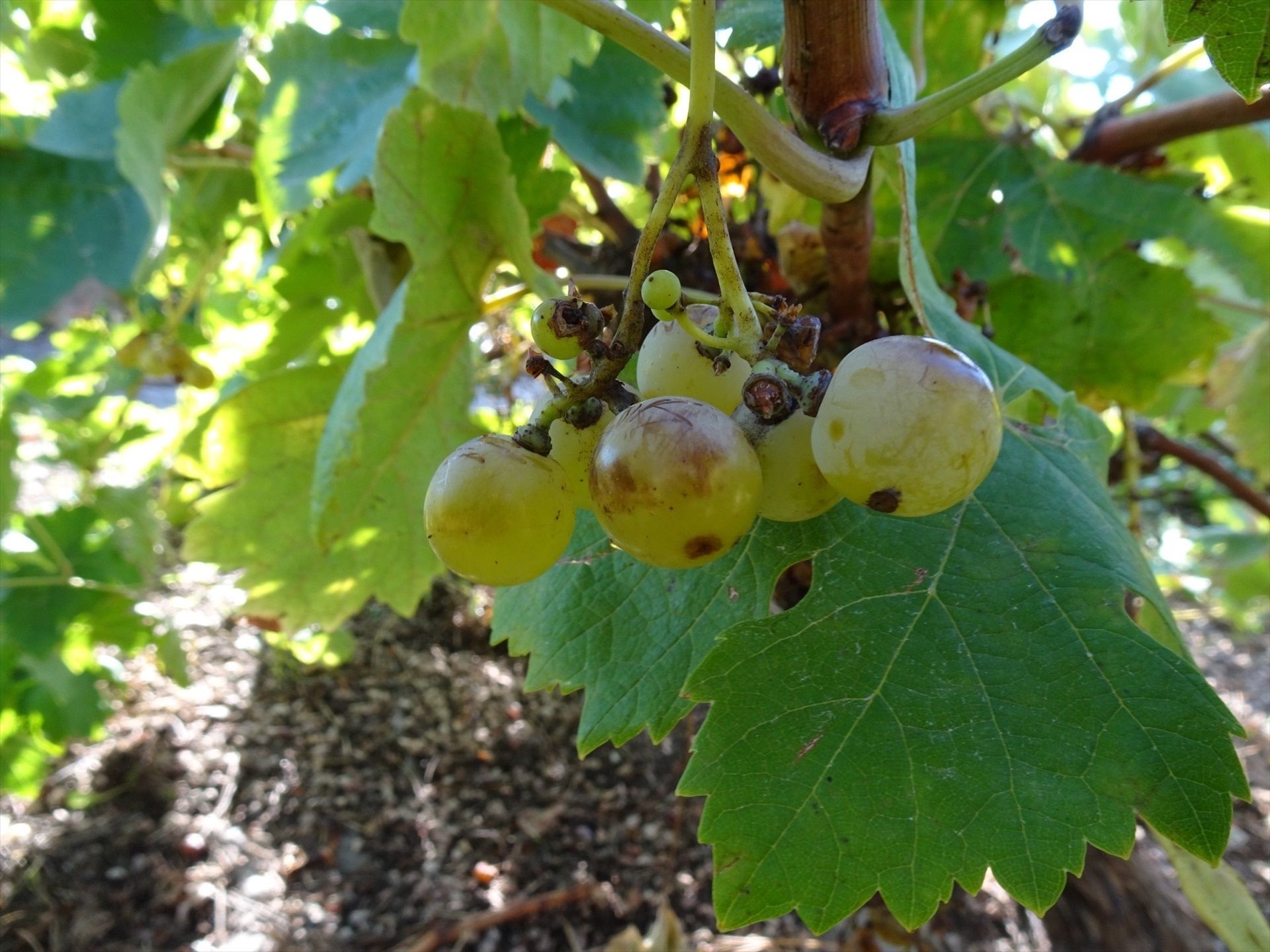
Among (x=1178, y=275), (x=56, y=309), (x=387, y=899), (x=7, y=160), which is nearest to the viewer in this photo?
(x=1178, y=275)

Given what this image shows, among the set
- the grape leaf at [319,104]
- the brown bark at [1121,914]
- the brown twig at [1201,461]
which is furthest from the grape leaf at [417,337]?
the brown twig at [1201,461]

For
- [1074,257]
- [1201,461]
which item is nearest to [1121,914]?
[1201,461]

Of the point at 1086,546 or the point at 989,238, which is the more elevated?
the point at 989,238

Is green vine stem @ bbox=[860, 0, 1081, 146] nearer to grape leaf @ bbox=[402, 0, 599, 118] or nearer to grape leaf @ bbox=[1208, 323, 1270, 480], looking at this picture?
grape leaf @ bbox=[402, 0, 599, 118]

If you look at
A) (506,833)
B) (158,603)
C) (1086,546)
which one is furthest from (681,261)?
(158,603)

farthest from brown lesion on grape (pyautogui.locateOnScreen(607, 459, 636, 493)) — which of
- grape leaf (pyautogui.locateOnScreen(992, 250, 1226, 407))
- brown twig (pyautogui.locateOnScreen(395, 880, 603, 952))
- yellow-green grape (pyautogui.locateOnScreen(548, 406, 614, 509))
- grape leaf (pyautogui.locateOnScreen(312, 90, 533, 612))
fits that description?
brown twig (pyautogui.locateOnScreen(395, 880, 603, 952))

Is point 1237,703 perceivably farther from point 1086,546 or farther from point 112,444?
point 112,444

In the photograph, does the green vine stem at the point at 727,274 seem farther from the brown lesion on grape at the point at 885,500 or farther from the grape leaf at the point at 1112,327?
the grape leaf at the point at 1112,327
